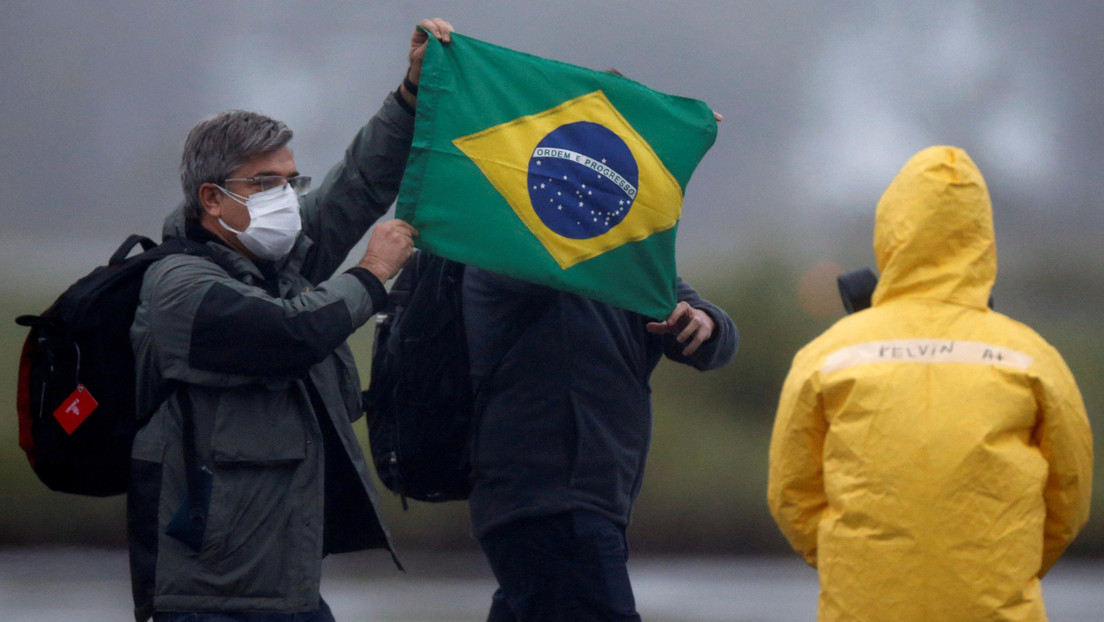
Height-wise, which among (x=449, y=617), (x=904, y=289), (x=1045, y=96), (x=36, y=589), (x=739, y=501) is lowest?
(x=36, y=589)

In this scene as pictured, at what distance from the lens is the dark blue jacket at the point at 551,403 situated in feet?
9.61

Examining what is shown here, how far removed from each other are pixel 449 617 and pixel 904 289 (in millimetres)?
3301

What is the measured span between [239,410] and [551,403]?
71cm

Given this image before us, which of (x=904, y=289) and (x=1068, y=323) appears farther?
(x=1068, y=323)

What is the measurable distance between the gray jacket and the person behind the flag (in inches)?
17.0

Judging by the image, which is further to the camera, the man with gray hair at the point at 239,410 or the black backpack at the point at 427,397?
the black backpack at the point at 427,397

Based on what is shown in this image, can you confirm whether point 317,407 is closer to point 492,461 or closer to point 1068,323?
point 492,461

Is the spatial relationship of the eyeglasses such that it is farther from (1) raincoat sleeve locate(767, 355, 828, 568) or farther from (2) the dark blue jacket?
(1) raincoat sleeve locate(767, 355, 828, 568)

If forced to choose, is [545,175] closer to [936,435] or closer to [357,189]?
[357,189]

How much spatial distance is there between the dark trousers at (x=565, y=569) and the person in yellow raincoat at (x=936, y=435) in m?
0.53

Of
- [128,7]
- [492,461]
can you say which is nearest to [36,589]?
[128,7]

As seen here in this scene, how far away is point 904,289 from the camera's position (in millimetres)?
2488

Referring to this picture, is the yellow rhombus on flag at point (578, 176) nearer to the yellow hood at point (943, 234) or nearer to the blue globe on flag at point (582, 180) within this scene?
the blue globe on flag at point (582, 180)

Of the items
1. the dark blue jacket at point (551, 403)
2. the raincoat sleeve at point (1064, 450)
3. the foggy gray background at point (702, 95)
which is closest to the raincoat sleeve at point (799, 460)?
the raincoat sleeve at point (1064, 450)
